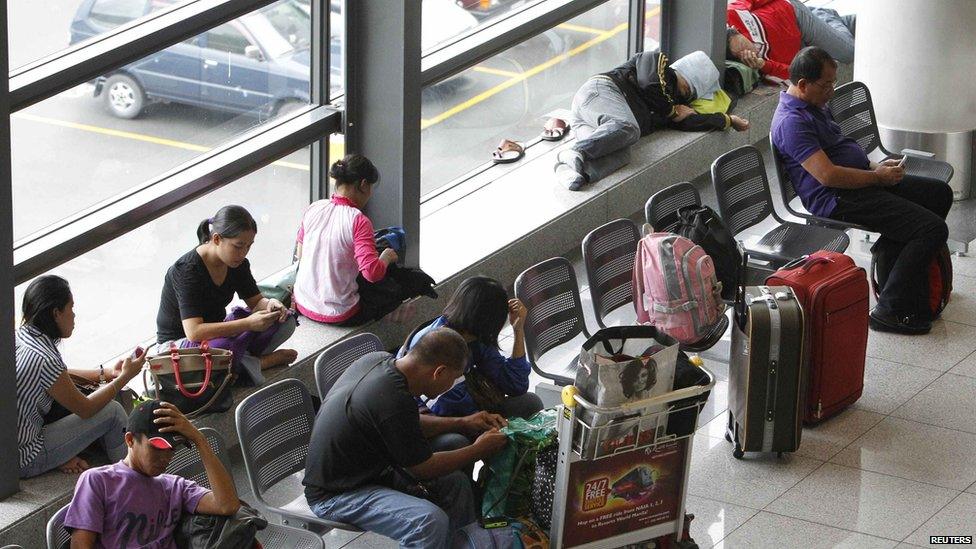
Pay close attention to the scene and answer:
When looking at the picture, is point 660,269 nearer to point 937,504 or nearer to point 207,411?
point 937,504

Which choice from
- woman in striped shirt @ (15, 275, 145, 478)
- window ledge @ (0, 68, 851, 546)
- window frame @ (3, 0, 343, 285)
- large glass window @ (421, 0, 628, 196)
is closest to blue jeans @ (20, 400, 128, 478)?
woman in striped shirt @ (15, 275, 145, 478)

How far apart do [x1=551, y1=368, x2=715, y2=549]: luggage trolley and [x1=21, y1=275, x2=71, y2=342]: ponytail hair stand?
6.52 feet

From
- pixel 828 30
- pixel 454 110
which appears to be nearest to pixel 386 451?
pixel 454 110

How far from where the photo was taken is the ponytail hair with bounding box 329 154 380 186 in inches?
267

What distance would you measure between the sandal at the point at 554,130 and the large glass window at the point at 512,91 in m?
0.09

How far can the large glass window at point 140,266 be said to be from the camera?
6566mm

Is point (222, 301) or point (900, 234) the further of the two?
point (900, 234)

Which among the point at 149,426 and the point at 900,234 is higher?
the point at 149,426

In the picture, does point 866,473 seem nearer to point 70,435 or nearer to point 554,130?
point 70,435

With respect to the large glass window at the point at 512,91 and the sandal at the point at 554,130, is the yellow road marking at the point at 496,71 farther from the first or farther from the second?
the sandal at the point at 554,130

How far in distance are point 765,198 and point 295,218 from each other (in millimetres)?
2641

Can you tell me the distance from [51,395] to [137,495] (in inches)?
47.4

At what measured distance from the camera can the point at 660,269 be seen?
6660 millimetres

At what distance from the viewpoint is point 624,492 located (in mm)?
5105
